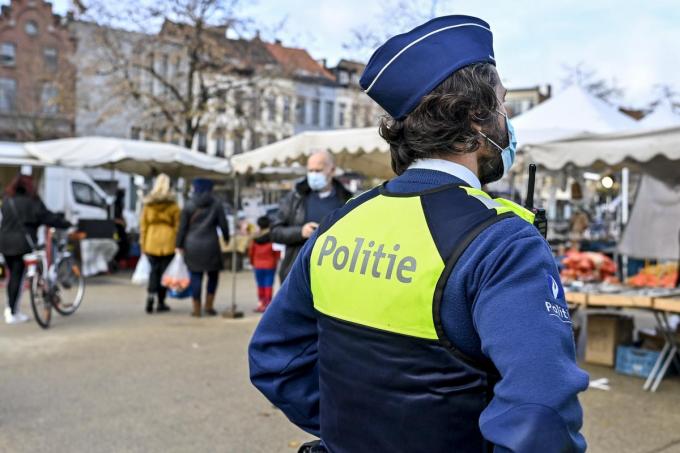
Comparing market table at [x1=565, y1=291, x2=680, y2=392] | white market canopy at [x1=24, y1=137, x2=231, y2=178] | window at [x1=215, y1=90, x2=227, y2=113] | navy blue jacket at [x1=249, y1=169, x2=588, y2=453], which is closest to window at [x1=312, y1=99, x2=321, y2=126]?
window at [x1=215, y1=90, x2=227, y2=113]

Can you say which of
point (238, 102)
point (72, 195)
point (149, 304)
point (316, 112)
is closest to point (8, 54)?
point (316, 112)

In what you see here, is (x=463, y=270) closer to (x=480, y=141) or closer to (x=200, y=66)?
(x=480, y=141)

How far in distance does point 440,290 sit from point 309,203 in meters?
5.05

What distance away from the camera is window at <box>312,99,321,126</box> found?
62.2 m

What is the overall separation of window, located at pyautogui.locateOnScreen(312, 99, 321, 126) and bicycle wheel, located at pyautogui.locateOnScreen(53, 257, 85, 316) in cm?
5254

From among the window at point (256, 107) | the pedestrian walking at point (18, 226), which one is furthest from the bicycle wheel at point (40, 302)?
the window at point (256, 107)

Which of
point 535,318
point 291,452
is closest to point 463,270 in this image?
point 535,318

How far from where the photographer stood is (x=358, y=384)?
1569 millimetres

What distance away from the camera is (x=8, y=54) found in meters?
48.9

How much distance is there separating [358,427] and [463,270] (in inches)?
17.0

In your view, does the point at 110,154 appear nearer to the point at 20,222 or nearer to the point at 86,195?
the point at 86,195

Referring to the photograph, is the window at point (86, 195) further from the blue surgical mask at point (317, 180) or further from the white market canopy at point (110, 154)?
the blue surgical mask at point (317, 180)

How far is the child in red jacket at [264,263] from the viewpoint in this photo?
10867mm

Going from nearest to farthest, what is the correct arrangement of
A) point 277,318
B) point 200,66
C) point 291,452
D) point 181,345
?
point 277,318 → point 291,452 → point 181,345 → point 200,66
